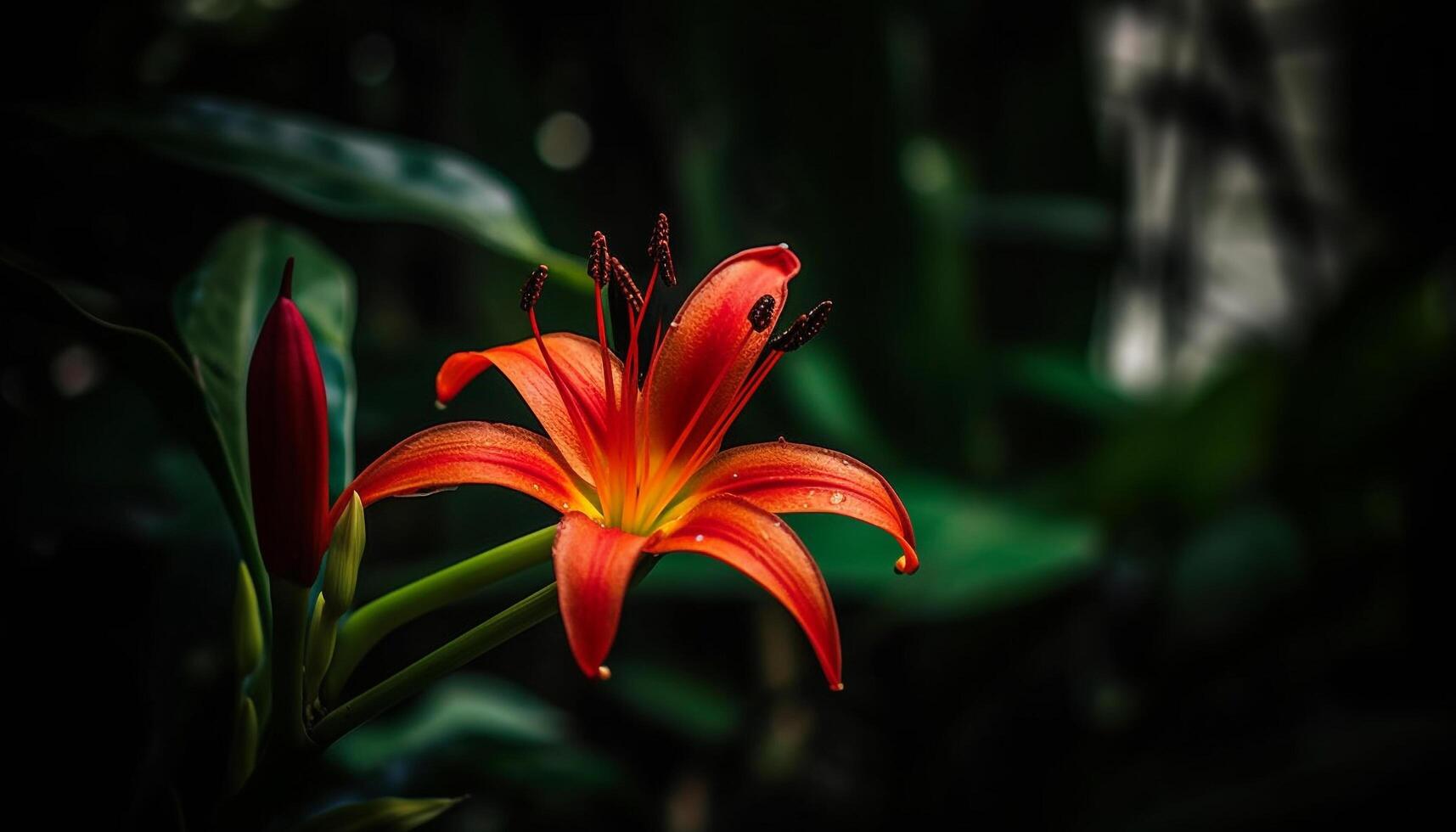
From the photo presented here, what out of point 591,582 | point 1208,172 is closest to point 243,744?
point 591,582

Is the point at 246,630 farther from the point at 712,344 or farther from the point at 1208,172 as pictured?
the point at 1208,172

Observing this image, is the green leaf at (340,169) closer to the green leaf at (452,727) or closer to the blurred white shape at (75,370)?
the blurred white shape at (75,370)

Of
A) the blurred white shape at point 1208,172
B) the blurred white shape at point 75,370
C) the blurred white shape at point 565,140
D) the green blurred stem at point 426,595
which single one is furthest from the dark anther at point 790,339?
the blurred white shape at point 1208,172

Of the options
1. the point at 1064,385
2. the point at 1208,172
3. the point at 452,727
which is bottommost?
the point at 452,727

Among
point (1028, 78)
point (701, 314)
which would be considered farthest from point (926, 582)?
point (1028, 78)

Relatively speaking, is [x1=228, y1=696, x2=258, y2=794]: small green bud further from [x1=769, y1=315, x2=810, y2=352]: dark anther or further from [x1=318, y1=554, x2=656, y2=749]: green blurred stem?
[x1=769, y1=315, x2=810, y2=352]: dark anther

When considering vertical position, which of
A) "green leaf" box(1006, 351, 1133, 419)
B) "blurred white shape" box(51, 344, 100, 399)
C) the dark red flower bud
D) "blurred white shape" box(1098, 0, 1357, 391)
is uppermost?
"blurred white shape" box(1098, 0, 1357, 391)

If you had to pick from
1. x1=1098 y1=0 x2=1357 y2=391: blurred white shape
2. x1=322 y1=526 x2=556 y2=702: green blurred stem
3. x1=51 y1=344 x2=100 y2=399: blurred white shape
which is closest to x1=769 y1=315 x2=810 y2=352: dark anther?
x1=322 y1=526 x2=556 y2=702: green blurred stem

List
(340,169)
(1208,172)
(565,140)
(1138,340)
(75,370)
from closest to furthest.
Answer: (340,169), (75,370), (565,140), (1208,172), (1138,340)

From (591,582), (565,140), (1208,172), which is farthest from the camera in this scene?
(1208,172)
